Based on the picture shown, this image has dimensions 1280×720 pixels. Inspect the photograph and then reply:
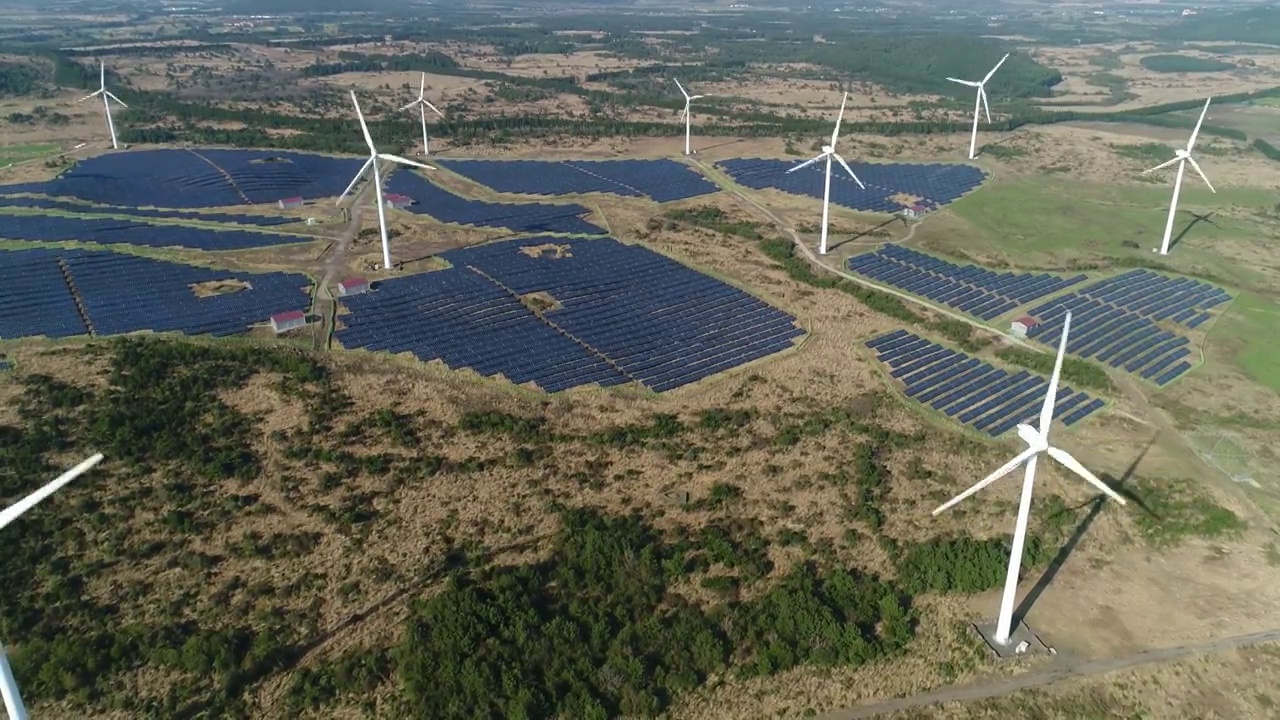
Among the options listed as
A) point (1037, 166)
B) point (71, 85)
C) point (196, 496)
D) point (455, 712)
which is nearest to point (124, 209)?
point (196, 496)

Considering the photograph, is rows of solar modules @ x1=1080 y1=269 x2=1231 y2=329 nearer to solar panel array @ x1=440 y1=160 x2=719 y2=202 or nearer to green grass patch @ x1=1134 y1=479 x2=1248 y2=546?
green grass patch @ x1=1134 y1=479 x2=1248 y2=546

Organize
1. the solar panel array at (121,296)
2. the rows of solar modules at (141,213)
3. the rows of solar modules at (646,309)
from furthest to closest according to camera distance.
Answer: the rows of solar modules at (141,213) < the solar panel array at (121,296) < the rows of solar modules at (646,309)

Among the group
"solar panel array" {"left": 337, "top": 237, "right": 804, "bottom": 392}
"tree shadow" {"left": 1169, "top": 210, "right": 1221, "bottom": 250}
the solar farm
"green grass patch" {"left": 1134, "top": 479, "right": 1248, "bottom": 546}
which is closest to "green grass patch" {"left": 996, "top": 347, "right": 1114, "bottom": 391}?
the solar farm

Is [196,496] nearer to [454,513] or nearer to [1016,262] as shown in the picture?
[454,513]

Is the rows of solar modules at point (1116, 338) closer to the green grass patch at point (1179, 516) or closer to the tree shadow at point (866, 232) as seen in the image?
the green grass patch at point (1179, 516)

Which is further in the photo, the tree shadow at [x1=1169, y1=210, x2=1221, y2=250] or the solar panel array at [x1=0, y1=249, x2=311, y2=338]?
the tree shadow at [x1=1169, y1=210, x2=1221, y2=250]

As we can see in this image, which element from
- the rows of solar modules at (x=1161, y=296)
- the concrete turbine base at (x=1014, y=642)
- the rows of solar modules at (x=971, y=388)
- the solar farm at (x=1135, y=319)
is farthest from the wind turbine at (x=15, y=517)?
the rows of solar modules at (x=1161, y=296)
